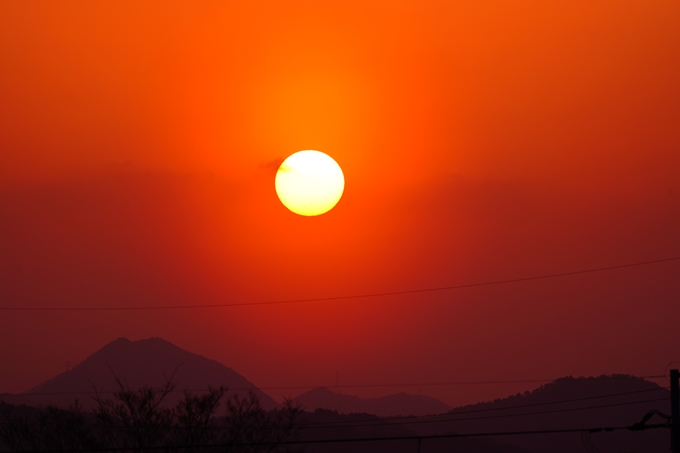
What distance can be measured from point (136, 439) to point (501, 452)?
16877cm

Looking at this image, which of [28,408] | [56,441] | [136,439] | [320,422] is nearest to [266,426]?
[136,439]

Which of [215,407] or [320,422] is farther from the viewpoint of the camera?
[320,422]

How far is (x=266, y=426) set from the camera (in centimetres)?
4400

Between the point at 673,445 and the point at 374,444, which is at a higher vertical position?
the point at 374,444

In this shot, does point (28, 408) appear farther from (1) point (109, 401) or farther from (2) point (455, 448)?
(1) point (109, 401)

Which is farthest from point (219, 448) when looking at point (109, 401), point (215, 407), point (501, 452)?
point (501, 452)

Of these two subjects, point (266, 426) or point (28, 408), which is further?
point (28, 408)

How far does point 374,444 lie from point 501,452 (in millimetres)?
41276

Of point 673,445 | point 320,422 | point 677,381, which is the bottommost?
point 673,445

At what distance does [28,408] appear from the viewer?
478 feet

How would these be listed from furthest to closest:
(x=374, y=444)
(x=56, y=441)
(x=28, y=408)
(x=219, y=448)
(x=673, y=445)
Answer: (x=374, y=444) < (x=28, y=408) < (x=56, y=441) < (x=219, y=448) < (x=673, y=445)

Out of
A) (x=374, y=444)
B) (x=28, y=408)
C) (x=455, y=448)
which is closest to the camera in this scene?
(x=28, y=408)

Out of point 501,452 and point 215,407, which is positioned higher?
point 501,452

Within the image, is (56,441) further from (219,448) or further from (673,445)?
(673,445)
